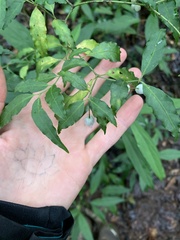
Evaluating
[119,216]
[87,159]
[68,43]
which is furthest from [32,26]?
[119,216]

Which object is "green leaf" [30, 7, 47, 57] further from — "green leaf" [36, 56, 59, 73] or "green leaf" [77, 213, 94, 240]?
"green leaf" [77, 213, 94, 240]

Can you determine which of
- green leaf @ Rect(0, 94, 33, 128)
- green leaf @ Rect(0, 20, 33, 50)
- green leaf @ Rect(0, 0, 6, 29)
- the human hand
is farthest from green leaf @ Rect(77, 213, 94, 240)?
green leaf @ Rect(0, 0, 6, 29)

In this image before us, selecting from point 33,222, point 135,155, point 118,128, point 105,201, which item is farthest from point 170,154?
point 33,222

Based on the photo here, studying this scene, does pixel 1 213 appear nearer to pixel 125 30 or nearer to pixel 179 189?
pixel 125 30

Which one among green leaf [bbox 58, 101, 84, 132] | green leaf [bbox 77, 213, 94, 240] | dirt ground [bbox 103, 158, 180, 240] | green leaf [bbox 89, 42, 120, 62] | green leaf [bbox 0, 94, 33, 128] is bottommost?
dirt ground [bbox 103, 158, 180, 240]

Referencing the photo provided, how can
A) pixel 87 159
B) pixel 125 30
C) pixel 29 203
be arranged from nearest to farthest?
pixel 29 203 → pixel 87 159 → pixel 125 30

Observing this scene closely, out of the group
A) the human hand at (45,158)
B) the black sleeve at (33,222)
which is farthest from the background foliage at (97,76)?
the black sleeve at (33,222)
